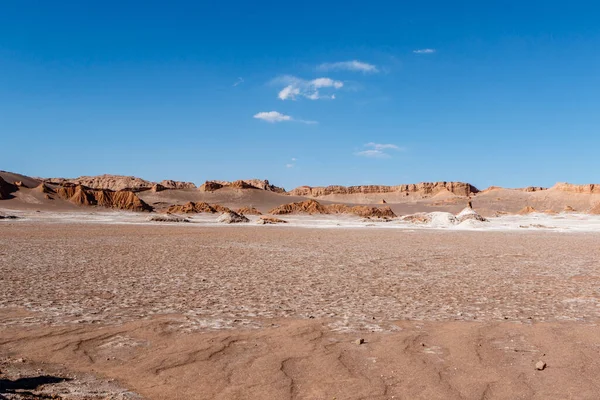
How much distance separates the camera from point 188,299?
8359 mm

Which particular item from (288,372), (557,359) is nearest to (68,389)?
(288,372)

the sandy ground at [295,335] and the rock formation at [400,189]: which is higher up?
the rock formation at [400,189]

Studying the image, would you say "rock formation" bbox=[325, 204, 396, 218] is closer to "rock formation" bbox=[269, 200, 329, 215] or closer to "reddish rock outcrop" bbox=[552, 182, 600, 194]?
"rock formation" bbox=[269, 200, 329, 215]

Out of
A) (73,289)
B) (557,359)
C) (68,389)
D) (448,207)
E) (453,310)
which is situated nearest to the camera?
(68,389)

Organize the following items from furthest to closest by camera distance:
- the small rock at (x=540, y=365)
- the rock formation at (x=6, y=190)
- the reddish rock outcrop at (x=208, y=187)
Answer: the reddish rock outcrop at (x=208, y=187) < the rock formation at (x=6, y=190) < the small rock at (x=540, y=365)

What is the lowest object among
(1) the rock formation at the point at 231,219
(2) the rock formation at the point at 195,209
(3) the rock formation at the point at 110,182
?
(1) the rock formation at the point at 231,219

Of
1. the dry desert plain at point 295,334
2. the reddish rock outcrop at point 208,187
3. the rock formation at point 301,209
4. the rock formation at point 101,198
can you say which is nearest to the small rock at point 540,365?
the dry desert plain at point 295,334

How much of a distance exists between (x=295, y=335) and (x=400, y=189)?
561ft

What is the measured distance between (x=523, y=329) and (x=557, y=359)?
1.23 m

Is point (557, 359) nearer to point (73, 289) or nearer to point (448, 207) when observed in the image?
point (73, 289)

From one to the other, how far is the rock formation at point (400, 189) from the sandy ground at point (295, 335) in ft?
523

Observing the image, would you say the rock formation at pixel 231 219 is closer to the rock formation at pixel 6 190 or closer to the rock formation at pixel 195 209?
the rock formation at pixel 195 209

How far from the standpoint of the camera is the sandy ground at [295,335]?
4.31 m

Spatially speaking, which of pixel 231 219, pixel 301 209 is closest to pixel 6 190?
pixel 231 219
